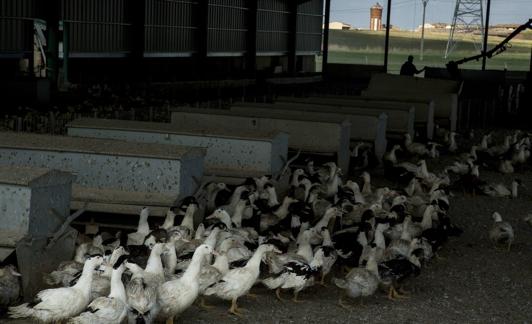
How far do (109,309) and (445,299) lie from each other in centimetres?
427

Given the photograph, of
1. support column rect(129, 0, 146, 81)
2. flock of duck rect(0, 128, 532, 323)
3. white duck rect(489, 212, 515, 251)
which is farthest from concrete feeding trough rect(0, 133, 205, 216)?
support column rect(129, 0, 146, 81)

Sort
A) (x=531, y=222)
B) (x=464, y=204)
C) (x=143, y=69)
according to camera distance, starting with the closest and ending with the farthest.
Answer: (x=531, y=222) < (x=464, y=204) < (x=143, y=69)

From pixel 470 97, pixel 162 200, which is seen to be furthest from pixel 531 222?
pixel 470 97

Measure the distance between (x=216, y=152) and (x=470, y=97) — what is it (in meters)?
21.5

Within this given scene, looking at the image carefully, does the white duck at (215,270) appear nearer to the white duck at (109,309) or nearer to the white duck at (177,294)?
the white duck at (177,294)

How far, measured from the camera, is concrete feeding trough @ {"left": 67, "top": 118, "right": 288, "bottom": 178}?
1628 centimetres

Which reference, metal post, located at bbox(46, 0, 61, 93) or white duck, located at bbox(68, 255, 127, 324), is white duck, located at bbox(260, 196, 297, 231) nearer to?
white duck, located at bbox(68, 255, 127, 324)

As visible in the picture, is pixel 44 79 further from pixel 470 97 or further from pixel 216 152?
pixel 470 97

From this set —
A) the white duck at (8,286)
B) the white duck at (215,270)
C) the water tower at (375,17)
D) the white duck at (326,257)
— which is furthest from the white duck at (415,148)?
the water tower at (375,17)

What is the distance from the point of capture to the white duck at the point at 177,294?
31.0 ft

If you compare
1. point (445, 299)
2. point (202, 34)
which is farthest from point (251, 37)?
point (445, 299)

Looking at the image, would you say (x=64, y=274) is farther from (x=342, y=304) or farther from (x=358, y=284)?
(x=358, y=284)

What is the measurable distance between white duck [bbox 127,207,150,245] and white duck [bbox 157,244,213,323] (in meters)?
2.45

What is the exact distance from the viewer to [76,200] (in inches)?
524
